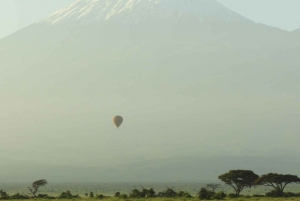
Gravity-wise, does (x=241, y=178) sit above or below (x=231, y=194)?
above

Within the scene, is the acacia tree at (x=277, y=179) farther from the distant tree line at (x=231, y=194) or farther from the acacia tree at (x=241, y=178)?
the acacia tree at (x=241, y=178)

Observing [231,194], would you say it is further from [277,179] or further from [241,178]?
[241,178]

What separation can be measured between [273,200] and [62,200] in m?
22.7

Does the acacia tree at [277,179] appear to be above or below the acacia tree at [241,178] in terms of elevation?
below

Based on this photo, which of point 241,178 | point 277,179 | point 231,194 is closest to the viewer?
point 231,194

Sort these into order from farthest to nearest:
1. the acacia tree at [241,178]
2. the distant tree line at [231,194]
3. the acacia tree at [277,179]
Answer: the acacia tree at [241,178]
the acacia tree at [277,179]
the distant tree line at [231,194]

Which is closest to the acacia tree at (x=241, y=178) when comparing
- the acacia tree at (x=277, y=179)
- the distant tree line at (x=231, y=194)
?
the distant tree line at (x=231, y=194)

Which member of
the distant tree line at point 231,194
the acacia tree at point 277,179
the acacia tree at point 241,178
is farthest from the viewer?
the acacia tree at point 241,178

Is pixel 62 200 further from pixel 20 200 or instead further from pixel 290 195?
pixel 290 195

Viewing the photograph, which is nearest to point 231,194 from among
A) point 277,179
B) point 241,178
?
point 277,179

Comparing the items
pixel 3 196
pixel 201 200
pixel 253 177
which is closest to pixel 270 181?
pixel 253 177

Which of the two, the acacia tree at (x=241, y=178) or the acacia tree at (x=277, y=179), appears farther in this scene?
the acacia tree at (x=241, y=178)

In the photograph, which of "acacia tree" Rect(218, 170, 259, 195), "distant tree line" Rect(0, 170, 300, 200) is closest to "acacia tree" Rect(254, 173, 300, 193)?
"distant tree line" Rect(0, 170, 300, 200)

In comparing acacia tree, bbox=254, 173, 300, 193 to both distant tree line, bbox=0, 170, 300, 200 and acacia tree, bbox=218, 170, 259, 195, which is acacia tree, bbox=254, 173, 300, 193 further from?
acacia tree, bbox=218, 170, 259, 195
